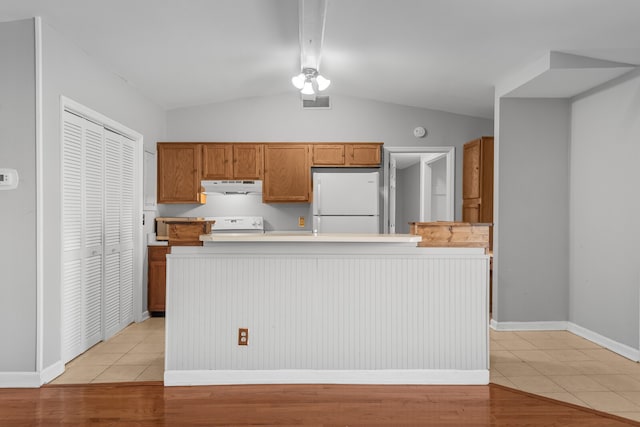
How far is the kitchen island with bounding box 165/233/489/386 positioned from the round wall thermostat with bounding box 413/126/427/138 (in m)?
2.85

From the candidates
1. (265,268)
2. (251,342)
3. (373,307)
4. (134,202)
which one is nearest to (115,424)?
(251,342)

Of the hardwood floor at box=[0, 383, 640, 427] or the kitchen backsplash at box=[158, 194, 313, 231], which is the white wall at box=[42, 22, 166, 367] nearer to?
the hardwood floor at box=[0, 383, 640, 427]

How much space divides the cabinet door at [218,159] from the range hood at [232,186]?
147mm

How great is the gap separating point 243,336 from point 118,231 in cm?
205

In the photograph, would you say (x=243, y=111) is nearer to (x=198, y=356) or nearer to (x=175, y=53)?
(x=175, y=53)

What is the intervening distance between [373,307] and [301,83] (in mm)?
2055

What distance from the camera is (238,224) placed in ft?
18.5

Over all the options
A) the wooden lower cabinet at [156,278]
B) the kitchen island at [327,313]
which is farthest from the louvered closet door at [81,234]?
the kitchen island at [327,313]

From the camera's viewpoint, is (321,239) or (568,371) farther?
(568,371)

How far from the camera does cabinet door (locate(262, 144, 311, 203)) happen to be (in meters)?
5.48

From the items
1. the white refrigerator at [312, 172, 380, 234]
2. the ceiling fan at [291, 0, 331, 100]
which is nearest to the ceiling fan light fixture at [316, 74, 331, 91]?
the ceiling fan at [291, 0, 331, 100]

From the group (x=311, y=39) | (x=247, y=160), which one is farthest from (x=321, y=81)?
(x=247, y=160)

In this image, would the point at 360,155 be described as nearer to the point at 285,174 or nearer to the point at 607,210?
the point at 285,174

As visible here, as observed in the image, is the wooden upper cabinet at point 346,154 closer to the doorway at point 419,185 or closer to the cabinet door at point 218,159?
the doorway at point 419,185
